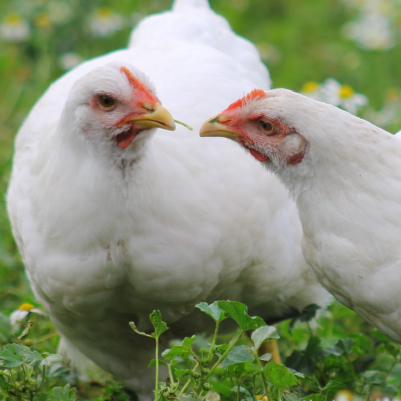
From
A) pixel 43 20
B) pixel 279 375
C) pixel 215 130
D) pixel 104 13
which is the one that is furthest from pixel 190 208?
pixel 104 13

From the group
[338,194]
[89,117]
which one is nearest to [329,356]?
[338,194]

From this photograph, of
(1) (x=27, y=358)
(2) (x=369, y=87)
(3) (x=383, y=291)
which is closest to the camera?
(3) (x=383, y=291)

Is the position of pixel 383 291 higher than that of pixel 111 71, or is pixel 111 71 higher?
pixel 111 71

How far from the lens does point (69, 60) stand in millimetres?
5402

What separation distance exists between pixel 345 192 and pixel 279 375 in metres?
0.57

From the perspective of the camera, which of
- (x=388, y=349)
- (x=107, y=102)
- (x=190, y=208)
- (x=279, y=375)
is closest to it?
(x=279, y=375)

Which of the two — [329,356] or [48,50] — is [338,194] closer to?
[329,356]

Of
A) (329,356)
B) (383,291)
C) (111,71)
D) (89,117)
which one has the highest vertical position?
(111,71)

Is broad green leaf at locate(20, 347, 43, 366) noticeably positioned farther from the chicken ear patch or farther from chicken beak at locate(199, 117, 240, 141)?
the chicken ear patch

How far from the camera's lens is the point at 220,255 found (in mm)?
2365

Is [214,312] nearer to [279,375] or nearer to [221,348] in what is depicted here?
[221,348]

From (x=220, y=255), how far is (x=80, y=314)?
0.55 metres

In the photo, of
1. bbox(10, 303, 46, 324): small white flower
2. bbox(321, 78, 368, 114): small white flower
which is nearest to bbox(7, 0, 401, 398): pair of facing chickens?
bbox(10, 303, 46, 324): small white flower

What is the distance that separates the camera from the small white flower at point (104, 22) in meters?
5.68
